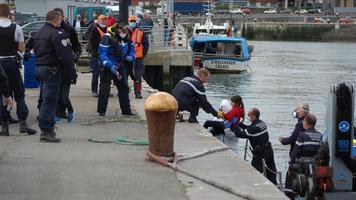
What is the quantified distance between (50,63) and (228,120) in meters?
3.62

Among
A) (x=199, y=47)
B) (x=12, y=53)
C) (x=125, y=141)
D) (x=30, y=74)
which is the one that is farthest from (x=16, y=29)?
(x=199, y=47)

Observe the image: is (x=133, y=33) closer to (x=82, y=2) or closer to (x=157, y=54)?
(x=157, y=54)

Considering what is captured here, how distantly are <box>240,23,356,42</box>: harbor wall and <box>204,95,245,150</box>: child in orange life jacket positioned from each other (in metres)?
90.3

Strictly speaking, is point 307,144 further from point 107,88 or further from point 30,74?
point 30,74

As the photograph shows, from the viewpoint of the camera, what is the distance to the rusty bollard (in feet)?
28.7

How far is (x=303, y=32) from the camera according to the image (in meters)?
104

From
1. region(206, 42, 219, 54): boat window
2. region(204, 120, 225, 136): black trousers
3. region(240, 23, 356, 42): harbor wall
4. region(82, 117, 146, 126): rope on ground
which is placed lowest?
region(240, 23, 356, 42): harbor wall

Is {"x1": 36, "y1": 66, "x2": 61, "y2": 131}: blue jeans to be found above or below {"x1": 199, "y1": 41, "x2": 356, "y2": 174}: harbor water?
above

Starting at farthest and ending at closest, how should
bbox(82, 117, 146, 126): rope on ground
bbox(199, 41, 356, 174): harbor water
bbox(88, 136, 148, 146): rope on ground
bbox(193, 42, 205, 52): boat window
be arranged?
bbox(193, 42, 205, 52): boat window, bbox(199, 41, 356, 174): harbor water, bbox(82, 117, 146, 126): rope on ground, bbox(88, 136, 148, 146): rope on ground

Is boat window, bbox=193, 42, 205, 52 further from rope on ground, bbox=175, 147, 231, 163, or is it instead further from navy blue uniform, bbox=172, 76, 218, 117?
rope on ground, bbox=175, 147, 231, 163

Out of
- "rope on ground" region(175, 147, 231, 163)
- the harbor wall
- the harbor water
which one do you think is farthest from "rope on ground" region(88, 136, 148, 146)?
the harbor wall

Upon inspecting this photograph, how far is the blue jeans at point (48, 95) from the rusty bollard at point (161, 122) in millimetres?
1650

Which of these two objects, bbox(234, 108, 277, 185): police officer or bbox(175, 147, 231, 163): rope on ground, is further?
bbox(234, 108, 277, 185): police officer

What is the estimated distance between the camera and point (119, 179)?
7.98 m
